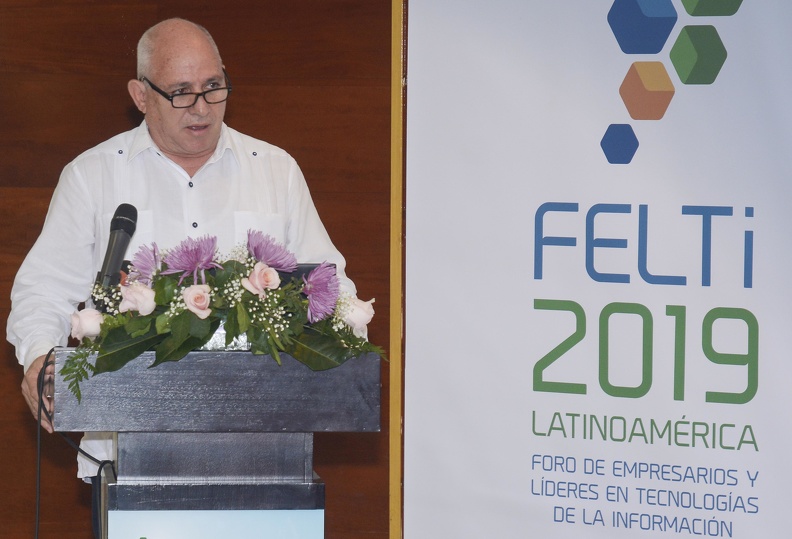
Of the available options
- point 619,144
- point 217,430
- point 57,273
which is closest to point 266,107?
point 57,273

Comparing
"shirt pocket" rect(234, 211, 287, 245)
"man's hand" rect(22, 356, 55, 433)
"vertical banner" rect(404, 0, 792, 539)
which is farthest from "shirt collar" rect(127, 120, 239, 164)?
"man's hand" rect(22, 356, 55, 433)

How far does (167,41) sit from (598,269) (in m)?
1.32

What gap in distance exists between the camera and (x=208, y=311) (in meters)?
1.88

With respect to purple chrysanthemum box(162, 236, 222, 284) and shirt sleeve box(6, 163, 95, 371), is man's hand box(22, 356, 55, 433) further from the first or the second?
purple chrysanthemum box(162, 236, 222, 284)

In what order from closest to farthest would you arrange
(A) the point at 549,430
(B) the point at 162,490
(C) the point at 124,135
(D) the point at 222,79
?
1. (B) the point at 162,490
2. (A) the point at 549,430
3. (D) the point at 222,79
4. (C) the point at 124,135

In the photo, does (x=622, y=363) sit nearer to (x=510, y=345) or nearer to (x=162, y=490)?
(x=510, y=345)

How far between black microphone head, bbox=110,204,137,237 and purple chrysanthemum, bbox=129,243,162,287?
0.10 meters

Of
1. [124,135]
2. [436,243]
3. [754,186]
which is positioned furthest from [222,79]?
[754,186]

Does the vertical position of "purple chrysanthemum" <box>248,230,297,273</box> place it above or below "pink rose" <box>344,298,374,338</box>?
above

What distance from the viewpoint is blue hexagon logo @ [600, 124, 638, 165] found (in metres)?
2.41

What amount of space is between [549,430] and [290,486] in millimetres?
797

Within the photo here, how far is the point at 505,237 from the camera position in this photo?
2518mm

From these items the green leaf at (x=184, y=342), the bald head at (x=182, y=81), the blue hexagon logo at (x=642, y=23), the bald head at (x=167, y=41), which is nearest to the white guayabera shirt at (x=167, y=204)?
the bald head at (x=182, y=81)

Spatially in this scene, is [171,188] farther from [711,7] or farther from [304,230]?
[711,7]
